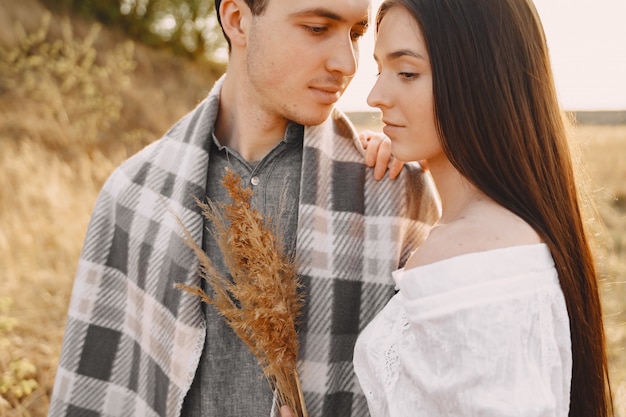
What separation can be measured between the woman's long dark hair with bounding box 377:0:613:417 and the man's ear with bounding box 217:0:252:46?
1018 millimetres

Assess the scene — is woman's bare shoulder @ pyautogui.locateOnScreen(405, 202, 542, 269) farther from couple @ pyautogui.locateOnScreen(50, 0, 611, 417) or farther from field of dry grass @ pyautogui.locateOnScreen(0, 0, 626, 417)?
field of dry grass @ pyautogui.locateOnScreen(0, 0, 626, 417)

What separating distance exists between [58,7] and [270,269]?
1192 centimetres

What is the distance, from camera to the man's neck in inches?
108

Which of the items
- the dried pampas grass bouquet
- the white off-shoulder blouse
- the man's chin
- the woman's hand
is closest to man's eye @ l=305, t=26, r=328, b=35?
the man's chin

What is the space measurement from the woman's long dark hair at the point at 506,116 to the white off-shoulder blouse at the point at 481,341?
154mm

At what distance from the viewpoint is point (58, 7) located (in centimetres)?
1222

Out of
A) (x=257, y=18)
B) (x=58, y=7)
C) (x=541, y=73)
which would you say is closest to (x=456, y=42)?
(x=541, y=73)

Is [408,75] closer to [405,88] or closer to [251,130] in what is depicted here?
[405,88]

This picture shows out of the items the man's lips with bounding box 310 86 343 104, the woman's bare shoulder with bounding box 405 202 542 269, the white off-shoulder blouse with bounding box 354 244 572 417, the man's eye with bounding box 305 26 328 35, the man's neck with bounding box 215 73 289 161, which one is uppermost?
the man's eye with bounding box 305 26 328 35

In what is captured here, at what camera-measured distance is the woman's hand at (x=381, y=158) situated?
2.49 metres

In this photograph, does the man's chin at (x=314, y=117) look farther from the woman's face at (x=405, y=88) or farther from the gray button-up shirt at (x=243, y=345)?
the woman's face at (x=405, y=88)

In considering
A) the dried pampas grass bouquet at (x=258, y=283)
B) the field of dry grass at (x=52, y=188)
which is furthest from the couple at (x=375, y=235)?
the field of dry grass at (x=52, y=188)

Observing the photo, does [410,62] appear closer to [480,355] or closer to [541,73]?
[541,73]

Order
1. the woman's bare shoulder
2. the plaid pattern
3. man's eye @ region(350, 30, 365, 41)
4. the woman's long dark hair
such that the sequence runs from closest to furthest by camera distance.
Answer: the woman's bare shoulder
the woman's long dark hair
the plaid pattern
man's eye @ region(350, 30, 365, 41)
